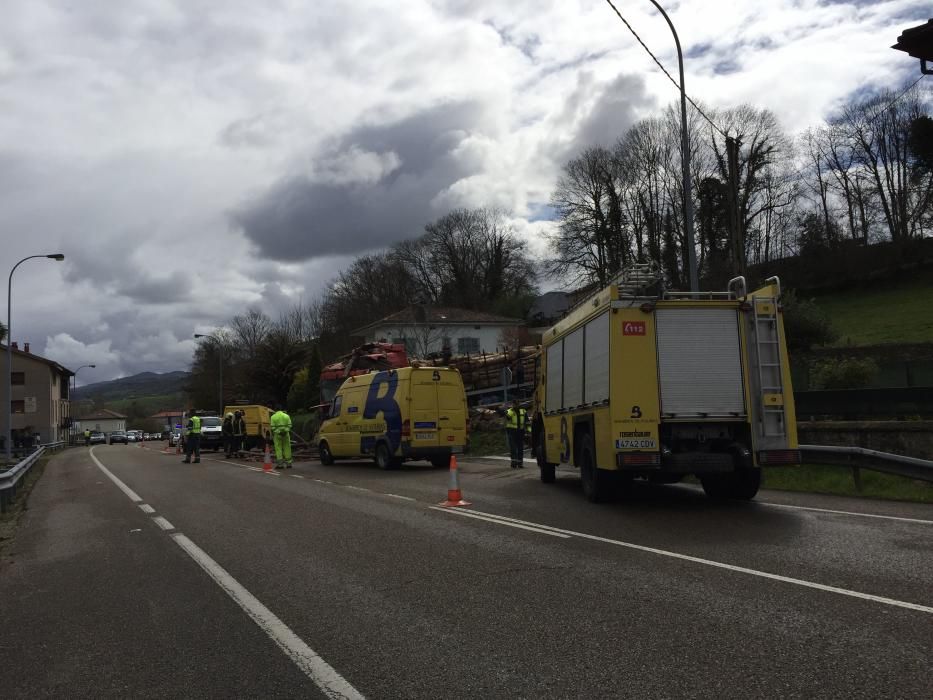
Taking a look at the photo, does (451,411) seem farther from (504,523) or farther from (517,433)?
(504,523)

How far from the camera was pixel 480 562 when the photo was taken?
24.0 feet

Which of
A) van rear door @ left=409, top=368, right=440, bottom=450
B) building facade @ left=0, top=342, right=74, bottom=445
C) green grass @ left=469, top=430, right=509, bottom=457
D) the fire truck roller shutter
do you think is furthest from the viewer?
building facade @ left=0, top=342, right=74, bottom=445

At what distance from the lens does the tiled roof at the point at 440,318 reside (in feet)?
194

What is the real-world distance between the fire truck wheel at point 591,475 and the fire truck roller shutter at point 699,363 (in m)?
1.50

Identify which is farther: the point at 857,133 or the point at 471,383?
the point at 857,133

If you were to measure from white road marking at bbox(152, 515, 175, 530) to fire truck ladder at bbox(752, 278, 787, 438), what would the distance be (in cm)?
779

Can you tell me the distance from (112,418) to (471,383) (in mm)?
137850

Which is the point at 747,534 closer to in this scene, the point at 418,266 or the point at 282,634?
the point at 282,634

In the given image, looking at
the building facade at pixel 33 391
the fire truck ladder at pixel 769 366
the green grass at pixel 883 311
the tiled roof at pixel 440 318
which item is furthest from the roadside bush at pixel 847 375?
the building facade at pixel 33 391

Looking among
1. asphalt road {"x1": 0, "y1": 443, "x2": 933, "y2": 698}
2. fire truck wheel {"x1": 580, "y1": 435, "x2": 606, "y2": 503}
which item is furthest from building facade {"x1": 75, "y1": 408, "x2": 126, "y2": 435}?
asphalt road {"x1": 0, "y1": 443, "x2": 933, "y2": 698}

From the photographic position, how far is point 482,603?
5793 millimetres

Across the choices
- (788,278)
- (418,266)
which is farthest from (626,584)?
(418,266)

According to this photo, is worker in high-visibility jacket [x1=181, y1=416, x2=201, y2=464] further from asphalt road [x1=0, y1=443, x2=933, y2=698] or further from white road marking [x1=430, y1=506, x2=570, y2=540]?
white road marking [x1=430, y1=506, x2=570, y2=540]

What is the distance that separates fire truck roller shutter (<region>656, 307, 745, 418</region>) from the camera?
34.4 ft
